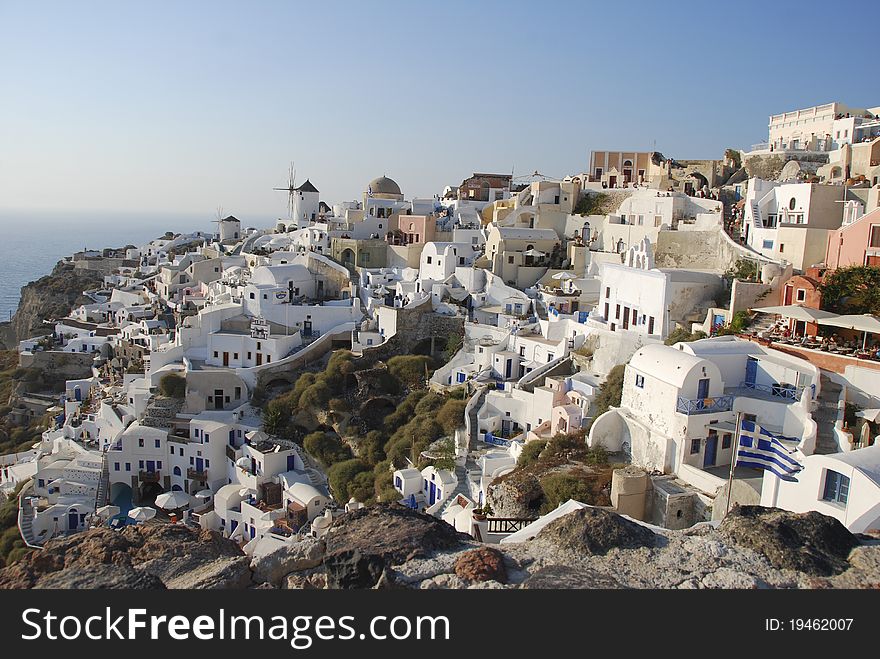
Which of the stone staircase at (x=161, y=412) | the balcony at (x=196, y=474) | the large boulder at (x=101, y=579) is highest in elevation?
the large boulder at (x=101, y=579)

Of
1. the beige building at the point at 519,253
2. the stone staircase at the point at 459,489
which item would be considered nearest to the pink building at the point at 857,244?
the stone staircase at the point at 459,489

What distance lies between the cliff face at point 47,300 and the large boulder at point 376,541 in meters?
42.1

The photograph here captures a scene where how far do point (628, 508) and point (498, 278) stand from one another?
17.5 meters

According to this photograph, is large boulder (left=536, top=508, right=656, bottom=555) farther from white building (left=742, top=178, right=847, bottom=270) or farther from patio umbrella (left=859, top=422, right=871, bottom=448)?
white building (left=742, top=178, right=847, bottom=270)

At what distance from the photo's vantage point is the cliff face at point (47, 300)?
145ft

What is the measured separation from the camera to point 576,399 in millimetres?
17922

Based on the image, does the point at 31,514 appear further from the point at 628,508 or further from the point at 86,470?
the point at 628,508

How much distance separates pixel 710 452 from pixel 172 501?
55.3ft

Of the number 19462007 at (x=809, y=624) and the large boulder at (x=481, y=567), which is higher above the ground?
the number 19462007 at (x=809, y=624)

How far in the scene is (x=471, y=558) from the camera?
5848 mm

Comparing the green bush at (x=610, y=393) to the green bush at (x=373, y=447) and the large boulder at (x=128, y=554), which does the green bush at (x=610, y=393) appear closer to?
the green bush at (x=373, y=447)

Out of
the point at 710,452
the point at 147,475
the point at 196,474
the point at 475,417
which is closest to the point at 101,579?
the point at 710,452

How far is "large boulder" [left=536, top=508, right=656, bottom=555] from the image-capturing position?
635 cm

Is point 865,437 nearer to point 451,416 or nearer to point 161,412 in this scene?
point 451,416
